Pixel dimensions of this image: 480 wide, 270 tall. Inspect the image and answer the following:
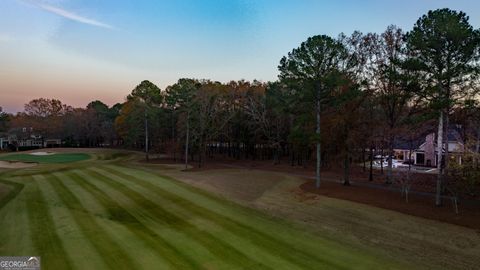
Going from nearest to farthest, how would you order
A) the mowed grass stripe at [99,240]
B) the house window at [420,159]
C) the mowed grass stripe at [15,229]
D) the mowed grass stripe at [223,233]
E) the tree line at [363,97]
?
the mowed grass stripe at [99,240], the mowed grass stripe at [223,233], the mowed grass stripe at [15,229], the tree line at [363,97], the house window at [420,159]

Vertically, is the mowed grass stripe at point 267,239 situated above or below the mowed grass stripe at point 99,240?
below

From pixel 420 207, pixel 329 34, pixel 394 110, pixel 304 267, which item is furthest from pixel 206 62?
pixel 304 267

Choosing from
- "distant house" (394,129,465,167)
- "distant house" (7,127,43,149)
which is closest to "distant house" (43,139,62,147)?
"distant house" (7,127,43,149)

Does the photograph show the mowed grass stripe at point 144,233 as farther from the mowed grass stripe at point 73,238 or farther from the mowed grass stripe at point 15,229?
the mowed grass stripe at point 15,229

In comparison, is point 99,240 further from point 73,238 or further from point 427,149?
point 427,149

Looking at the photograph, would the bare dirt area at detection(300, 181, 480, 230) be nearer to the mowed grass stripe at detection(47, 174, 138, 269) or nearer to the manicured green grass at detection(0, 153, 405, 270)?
the manicured green grass at detection(0, 153, 405, 270)

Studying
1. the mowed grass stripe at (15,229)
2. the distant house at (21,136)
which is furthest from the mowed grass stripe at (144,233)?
the distant house at (21,136)
